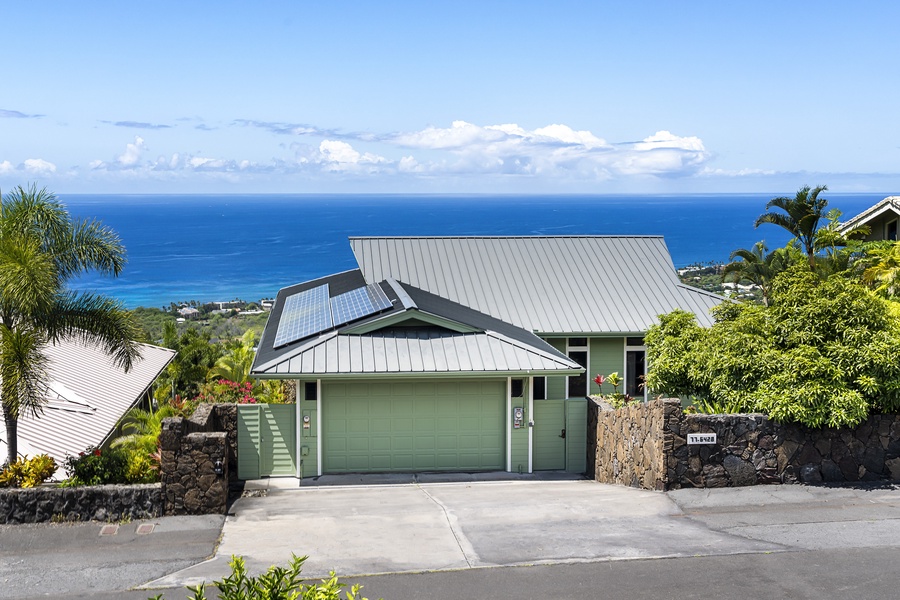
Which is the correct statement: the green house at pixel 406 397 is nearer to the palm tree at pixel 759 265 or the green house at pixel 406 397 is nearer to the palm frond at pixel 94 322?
the palm frond at pixel 94 322

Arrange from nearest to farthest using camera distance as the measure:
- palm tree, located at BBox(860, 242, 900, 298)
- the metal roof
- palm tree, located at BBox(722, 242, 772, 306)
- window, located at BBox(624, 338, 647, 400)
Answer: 1. the metal roof
2. palm tree, located at BBox(860, 242, 900, 298)
3. window, located at BBox(624, 338, 647, 400)
4. palm tree, located at BBox(722, 242, 772, 306)

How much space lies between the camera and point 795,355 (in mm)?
16031

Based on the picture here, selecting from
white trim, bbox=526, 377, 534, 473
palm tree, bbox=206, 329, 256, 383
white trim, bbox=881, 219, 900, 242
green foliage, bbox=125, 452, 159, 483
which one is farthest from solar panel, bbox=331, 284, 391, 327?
white trim, bbox=881, 219, 900, 242

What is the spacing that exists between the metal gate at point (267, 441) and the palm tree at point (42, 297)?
273cm

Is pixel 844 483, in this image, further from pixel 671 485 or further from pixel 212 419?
pixel 212 419

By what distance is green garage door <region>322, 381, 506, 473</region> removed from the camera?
18.8 m

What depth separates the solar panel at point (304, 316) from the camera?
20.4 metres

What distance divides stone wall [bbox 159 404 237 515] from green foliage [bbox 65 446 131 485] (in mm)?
856


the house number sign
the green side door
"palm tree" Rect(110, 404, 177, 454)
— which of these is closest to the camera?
the house number sign

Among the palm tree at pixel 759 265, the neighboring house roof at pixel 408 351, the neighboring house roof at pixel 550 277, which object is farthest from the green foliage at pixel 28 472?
the palm tree at pixel 759 265

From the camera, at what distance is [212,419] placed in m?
17.5

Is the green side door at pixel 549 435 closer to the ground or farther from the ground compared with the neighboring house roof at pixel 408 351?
closer to the ground

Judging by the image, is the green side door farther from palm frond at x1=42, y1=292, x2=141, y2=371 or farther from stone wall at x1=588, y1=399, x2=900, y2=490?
palm frond at x1=42, y1=292, x2=141, y2=371

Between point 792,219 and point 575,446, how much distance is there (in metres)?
16.6
